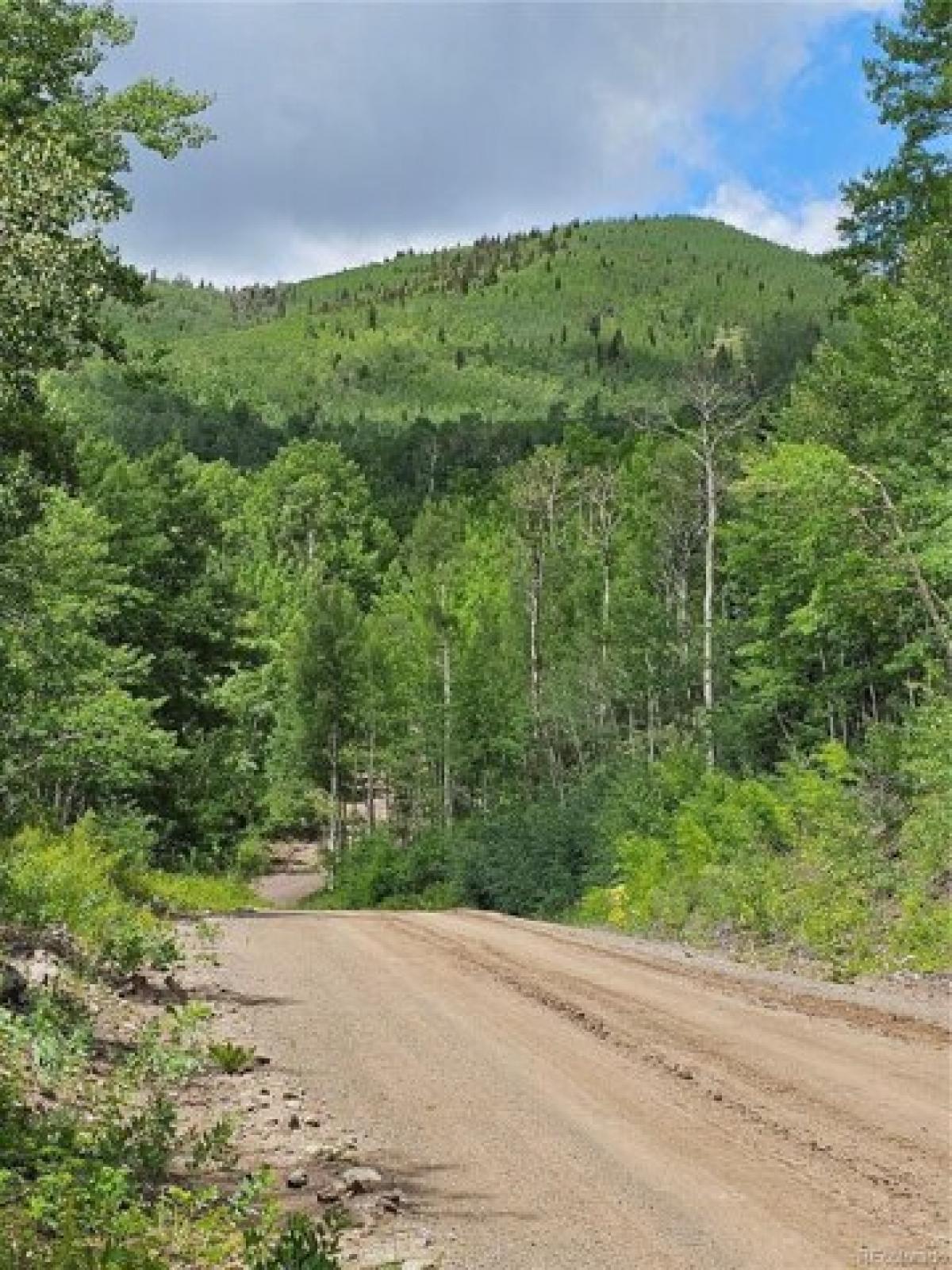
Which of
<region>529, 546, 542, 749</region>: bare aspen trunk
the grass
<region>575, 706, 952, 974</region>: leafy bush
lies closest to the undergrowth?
<region>575, 706, 952, 974</region>: leafy bush

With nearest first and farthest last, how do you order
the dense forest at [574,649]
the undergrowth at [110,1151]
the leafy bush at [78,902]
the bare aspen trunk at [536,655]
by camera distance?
the undergrowth at [110,1151]
the leafy bush at [78,902]
the dense forest at [574,649]
the bare aspen trunk at [536,655]

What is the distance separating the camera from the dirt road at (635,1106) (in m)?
5.85

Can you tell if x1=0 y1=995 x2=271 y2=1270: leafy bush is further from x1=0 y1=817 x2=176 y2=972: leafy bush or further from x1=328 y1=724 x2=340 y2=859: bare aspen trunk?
x1=328 y1=724 x2=340 y2=859: bare aspen trunk

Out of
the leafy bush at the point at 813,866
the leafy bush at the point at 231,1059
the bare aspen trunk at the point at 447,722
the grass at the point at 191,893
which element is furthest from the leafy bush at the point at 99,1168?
the bare aspen trunk at the point at 447,722

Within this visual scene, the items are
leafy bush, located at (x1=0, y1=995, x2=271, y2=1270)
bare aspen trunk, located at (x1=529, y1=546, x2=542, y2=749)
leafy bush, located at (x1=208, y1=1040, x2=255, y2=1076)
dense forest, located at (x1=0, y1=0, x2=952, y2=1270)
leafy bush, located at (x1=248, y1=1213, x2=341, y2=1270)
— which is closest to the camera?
leafy bush, located at (x1=248, y1=1213, x2=341, y2=1270)

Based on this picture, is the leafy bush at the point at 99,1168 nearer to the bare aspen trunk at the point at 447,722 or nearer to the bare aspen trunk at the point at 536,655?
the bare aspen trunk at the point at 536,655

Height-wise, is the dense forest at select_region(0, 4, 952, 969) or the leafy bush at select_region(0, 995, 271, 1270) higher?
the dense forest at select_region(0, 4, 952, 969)

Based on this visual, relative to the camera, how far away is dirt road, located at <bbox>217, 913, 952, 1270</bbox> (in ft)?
19.2

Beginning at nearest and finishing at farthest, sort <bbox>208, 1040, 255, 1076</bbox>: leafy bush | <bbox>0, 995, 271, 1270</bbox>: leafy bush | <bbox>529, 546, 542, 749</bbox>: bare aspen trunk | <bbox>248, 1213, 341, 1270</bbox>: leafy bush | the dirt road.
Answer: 1. <bbox>248, 1213, 341, 1270</bbox>: leafy bush
2. <bbox>0, 995, 271, 1270</bbox>: leafy bush
3. the dirt road
4. <bbox>208, 1040, 255, 1076</bbox>: leafy bush
5. <bbox>529, 546, 542, 749</bbox>: bare aspen trunk

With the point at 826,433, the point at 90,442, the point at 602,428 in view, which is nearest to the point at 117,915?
the point at 826,433

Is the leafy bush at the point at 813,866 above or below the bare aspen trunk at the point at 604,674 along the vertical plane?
below

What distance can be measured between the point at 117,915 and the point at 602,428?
389 ft

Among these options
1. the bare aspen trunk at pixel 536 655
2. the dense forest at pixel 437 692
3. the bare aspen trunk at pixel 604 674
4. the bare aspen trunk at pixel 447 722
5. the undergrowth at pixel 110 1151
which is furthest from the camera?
the bare aspen trunk at pixel 447 722

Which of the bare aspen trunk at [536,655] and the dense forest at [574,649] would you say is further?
the bare aspen trunk at [536,655]
